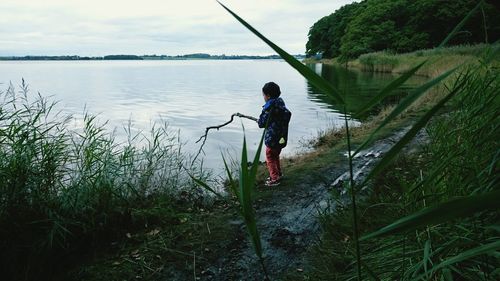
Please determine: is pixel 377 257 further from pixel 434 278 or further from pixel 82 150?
pixel 82 150

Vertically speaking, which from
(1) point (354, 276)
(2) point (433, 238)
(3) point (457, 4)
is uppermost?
(3) point (457, 4)

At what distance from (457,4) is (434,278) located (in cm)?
5297

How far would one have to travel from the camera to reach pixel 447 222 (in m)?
2.30

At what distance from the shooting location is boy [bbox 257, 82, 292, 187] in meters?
6.12

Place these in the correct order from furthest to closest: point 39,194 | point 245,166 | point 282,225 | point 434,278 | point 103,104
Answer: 1. point 103,104
2. point 282,225
3. point 39,194
4. point 434,278
5. point 245,166

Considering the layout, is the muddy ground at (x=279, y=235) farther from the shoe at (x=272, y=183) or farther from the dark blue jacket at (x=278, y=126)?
the dark blue jacket at (x=278, y=126)

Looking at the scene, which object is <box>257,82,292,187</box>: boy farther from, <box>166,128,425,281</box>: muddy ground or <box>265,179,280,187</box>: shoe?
<box>166,128,425,281</box>: muddy ground

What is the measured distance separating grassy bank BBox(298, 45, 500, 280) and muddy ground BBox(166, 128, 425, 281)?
425 mm

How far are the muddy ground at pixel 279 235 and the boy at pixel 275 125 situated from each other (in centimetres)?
36

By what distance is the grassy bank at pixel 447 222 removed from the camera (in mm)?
1991

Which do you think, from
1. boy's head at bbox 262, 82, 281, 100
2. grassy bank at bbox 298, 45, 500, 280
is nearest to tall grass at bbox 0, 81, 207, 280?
boy's head at bbox 262, 82, 281, 100

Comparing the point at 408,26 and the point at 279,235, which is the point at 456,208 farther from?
the point at 408,26

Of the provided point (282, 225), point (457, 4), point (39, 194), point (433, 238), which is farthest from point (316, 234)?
point (457, 4)

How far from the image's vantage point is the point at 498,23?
39031 mm
